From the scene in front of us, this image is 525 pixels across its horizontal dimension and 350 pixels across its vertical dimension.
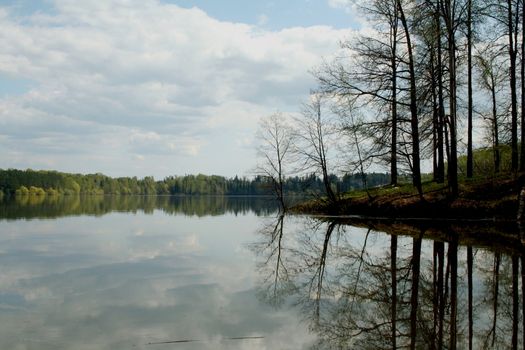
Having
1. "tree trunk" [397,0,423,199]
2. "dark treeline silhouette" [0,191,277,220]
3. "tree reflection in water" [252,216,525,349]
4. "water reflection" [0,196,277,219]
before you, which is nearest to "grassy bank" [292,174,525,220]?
"tree trunk" [397,0,423,199]

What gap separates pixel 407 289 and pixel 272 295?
7.65ft

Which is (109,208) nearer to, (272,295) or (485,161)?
(485,161)

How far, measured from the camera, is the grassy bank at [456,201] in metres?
19.8

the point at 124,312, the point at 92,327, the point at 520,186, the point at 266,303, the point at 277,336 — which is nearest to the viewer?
the point at 277,336

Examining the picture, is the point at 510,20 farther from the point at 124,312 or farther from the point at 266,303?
the point at 124,312

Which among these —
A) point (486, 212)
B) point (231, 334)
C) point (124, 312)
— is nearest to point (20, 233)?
point (124, 312)

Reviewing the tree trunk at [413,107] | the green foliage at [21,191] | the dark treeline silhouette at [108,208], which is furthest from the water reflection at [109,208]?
the green foliage at [21,191]

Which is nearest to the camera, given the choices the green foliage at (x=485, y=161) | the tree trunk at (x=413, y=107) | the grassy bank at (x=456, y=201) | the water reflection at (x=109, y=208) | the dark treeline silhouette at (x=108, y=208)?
the grassy bank at (x=456, y=201)

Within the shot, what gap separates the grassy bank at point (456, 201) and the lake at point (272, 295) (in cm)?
408

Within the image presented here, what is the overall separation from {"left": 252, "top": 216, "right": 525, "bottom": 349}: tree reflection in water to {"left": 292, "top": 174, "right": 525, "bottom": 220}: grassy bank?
3809 millimetres

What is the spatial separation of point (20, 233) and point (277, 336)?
61.3 feet

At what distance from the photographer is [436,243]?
1400cm

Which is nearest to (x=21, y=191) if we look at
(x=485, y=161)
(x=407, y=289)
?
(x=485, y=161)

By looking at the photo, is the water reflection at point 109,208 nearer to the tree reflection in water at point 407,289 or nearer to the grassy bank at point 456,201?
the grassy bank at point 456,201
